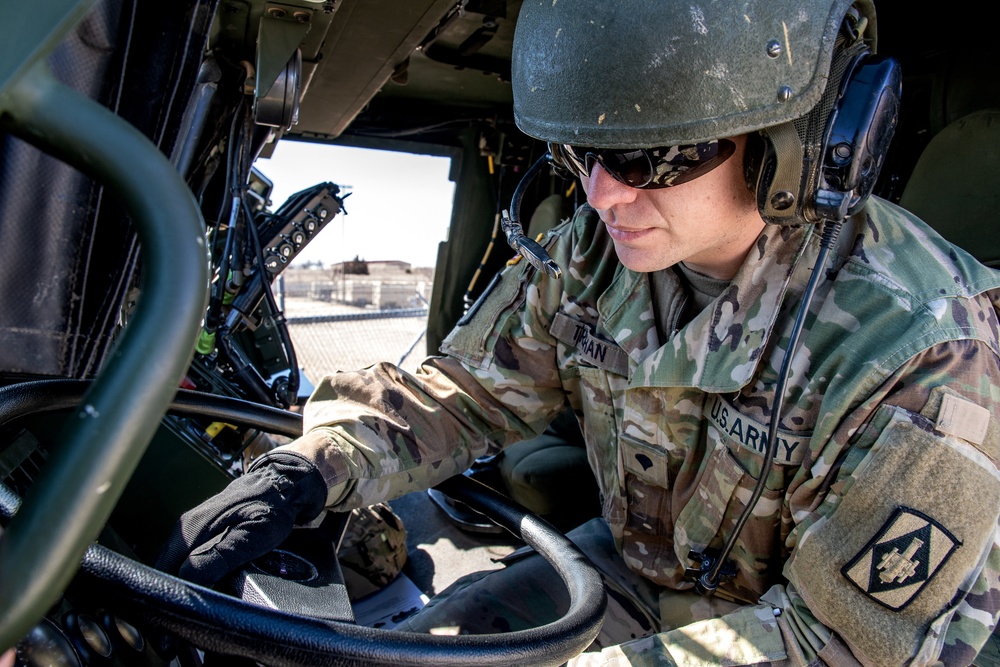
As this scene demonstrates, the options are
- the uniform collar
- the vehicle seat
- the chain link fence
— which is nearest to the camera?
the uniform collar

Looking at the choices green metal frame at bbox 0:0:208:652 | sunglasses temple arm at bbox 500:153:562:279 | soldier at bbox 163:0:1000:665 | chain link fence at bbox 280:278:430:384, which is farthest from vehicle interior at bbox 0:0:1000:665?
chain link fence at bbox 280:278:430:384

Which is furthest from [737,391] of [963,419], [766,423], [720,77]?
[720,77]

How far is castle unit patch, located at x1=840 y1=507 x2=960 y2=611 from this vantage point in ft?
3.22

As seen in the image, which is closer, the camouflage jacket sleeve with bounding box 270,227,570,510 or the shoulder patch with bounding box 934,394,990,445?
the shoulder patch with bounding box 934,394,990,445

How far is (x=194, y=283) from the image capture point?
0.48 m

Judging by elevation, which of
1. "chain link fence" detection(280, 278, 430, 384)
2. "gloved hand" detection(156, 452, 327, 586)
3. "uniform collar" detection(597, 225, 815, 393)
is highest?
"uniform collar" detection(597, 225, 815, 393)

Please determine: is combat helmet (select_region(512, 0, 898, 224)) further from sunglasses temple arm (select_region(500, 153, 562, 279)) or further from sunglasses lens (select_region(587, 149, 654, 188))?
sunglasses temple arm (select_region(500, 153, 562, 279))

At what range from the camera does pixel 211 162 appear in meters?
1.80

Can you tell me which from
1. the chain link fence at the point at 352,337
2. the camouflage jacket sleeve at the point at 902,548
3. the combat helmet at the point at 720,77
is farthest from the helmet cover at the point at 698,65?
the chain link fence at the point at 352,337

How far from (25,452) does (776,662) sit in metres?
1.15

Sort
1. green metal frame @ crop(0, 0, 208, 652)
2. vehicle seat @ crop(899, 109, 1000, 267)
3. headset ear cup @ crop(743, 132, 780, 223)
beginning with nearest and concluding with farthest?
1. green metal frame @ crop(0, 0, 208, 652)
2. headset ear cup @ crop(743, 132, 780, 223)
3. vehicle seat @ crop(899, 109, 1000, 267)

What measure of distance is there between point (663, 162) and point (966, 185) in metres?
1.22

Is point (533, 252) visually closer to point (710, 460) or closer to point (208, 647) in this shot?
point (710, 460)

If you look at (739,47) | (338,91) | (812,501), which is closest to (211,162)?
(338,91)
